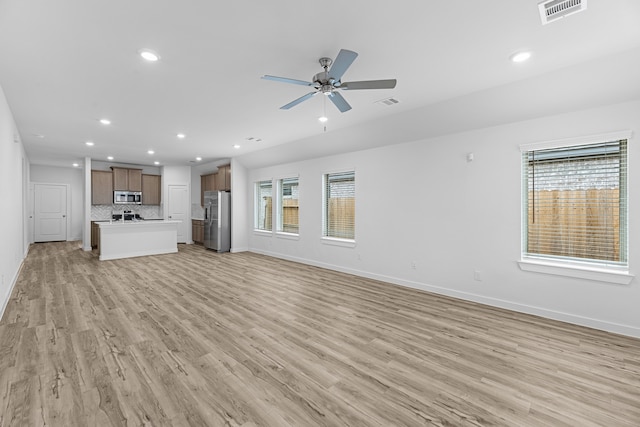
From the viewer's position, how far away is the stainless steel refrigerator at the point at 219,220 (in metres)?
8.41

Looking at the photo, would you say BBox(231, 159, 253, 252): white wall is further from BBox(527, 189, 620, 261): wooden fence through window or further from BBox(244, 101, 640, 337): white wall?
BBox(527, 189, 620, 261): wooden fence through window

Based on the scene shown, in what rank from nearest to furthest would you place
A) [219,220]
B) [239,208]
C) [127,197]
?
[219,220] < [239,208] < [127,197]

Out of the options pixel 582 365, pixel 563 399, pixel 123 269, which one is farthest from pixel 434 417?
pixel 123 269

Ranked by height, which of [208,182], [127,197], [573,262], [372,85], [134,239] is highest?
[372,85]

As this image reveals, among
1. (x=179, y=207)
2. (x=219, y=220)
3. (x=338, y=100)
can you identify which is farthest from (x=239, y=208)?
(x=338, y=100)

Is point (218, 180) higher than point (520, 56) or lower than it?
lower

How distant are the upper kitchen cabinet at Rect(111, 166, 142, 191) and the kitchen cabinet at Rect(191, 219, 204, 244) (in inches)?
80.9

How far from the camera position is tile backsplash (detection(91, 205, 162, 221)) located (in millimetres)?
9398

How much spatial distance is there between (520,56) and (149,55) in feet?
11.4

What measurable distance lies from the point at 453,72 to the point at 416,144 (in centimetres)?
185

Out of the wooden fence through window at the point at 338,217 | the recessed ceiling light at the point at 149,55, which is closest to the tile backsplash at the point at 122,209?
the wooden fence through window at the point at 338,217

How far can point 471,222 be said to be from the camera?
168 inches

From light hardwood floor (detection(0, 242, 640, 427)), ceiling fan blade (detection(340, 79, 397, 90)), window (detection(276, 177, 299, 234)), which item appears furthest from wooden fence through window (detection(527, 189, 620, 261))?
window (detection(276, 177, 299, 234))

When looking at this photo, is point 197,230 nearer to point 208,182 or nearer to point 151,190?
point 208,182
